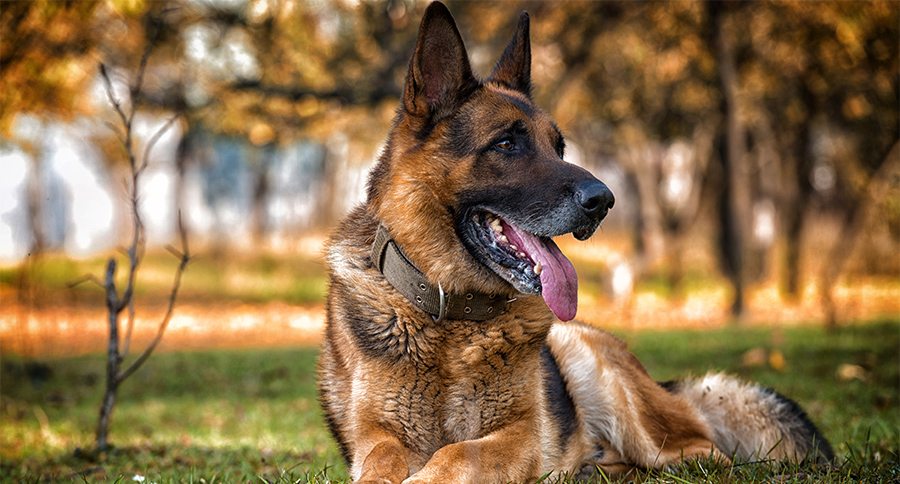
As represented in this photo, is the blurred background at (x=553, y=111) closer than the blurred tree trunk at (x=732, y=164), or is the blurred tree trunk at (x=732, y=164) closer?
the blurred background at (x=553, y=111)

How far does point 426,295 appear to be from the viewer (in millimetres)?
4238

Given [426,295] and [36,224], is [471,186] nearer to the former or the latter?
[426,295]

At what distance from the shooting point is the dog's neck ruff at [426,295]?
13.9ft

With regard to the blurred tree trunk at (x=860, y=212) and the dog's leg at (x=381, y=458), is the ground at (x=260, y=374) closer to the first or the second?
the dog's leg at (x=381, y=458)

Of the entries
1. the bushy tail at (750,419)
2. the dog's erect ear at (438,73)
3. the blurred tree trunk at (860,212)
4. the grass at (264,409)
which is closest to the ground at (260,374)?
the grass at (264,409)

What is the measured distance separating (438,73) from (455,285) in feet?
3.29

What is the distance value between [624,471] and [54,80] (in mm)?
10011

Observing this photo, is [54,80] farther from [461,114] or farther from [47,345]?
[461,114]

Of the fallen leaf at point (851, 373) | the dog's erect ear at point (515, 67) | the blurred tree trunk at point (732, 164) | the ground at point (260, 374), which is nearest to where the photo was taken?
the dog's erect ear at point (515, 67)

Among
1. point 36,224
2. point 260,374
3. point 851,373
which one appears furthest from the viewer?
point 260,374

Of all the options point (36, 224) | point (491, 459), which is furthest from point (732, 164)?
point (491, 459)

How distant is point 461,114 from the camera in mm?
4336

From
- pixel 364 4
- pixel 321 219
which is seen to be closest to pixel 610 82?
pixel 364 4

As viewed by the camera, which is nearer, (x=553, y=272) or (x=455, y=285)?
(x=553, y=272)
